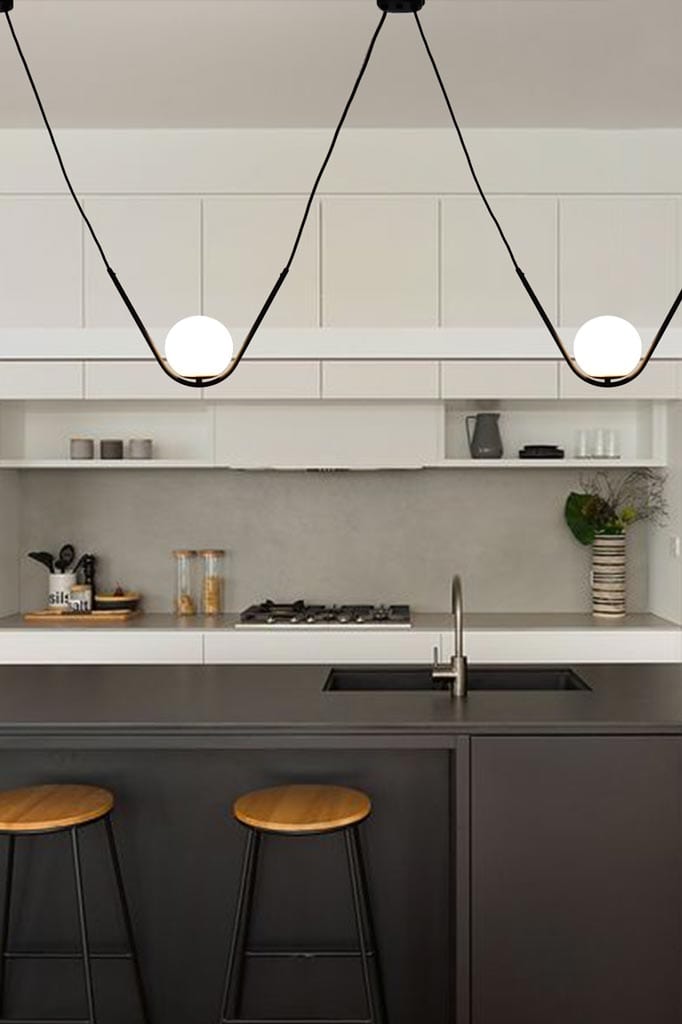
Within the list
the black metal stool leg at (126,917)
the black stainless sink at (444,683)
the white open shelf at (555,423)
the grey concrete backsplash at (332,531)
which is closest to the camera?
the black metal stool leg at (126,917)

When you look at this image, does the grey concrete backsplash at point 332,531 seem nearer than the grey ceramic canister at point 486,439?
No

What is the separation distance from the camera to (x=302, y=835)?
238 cm

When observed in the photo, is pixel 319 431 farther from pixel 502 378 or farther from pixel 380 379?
pixel 502 378

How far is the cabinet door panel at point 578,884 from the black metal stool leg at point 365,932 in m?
0.25

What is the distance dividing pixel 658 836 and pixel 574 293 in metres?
2.49

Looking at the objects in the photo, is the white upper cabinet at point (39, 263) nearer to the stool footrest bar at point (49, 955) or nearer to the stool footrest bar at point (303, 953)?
the stool footrest bar at point (49, 955)

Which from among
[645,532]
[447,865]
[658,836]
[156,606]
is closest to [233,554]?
[156,606]

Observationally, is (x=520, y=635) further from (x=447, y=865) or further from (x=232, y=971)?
(x=232, y=971)

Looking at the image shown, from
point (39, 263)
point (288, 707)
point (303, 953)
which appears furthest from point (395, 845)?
point (39, 263)

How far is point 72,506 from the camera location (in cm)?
491

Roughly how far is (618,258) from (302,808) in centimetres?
279

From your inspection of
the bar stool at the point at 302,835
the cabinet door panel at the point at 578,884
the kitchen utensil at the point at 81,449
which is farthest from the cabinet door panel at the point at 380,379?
the cabinet door panel at the point at 578,884

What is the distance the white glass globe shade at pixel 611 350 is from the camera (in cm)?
262

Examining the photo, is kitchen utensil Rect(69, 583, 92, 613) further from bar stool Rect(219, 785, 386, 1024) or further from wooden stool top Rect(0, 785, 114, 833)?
bar stool Rect(219, 785, 386, 1024)
